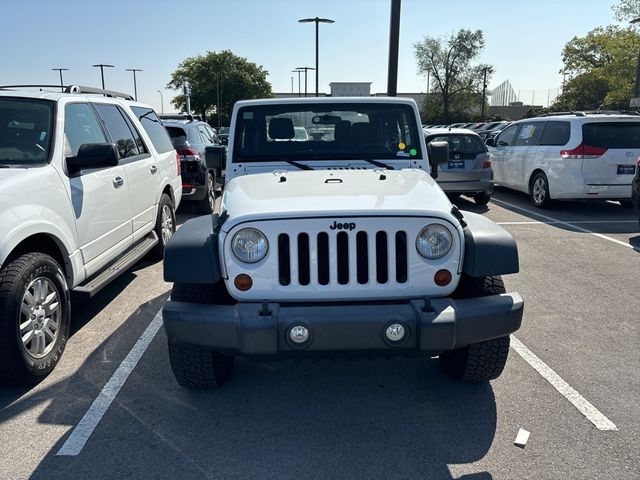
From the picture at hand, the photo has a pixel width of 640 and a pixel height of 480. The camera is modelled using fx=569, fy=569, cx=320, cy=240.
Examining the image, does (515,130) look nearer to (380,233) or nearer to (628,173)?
(628,173)

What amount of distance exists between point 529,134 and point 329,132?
8.01 metres

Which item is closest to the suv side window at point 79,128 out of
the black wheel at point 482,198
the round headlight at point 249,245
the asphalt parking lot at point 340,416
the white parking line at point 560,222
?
the asphalt parking lot at point 340,416

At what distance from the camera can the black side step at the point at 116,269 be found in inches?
174

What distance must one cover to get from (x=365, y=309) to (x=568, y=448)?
1.34 m

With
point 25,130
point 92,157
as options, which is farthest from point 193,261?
point 25,130

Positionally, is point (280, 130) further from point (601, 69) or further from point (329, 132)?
point (601, 69)

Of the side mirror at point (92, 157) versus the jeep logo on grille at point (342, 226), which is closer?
the jeep logo on grille at point (342, 226)

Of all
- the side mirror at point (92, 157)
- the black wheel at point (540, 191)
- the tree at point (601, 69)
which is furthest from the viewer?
the tree at point (601, 69)

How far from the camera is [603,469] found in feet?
9.37

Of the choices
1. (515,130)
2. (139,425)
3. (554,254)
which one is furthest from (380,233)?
(515,130)

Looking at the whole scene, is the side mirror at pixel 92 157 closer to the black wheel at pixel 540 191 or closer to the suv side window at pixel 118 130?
the suv side window at pixel 118 130

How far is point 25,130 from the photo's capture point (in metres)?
4.33

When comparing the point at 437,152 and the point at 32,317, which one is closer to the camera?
the point at 32,317

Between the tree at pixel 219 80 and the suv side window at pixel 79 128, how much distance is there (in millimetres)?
55446
